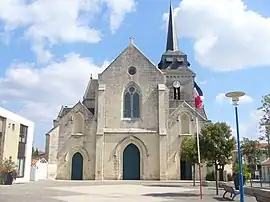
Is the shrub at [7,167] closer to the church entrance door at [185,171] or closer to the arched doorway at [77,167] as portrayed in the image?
the arched doorway at [77,167]

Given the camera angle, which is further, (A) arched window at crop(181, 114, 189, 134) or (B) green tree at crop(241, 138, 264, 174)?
(B) green tree at crop(241, 138, 264, 174)

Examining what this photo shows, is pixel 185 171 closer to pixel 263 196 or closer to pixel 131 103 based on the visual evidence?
pixel 131 103

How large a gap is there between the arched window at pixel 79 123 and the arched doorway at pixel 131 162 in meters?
6.46

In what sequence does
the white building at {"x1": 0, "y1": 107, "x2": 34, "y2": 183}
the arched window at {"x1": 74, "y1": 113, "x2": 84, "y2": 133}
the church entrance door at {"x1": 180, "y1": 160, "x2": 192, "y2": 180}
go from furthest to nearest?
the arched window at {"x1": 74, "y1": 113, "x2": 84, "y2": 133} → the church entrance door at {"x1": 180, "y1": 160, "x2": 192, "y2": 180} → the white building at {"x1": 0, "y1": 107, "x2": 34, "y2": 183}

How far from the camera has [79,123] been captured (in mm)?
46750

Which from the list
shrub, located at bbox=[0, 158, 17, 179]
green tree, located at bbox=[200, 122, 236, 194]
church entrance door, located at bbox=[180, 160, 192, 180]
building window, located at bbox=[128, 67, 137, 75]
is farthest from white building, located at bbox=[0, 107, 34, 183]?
green tree, located at bbox=[200, 122, 236, 194]

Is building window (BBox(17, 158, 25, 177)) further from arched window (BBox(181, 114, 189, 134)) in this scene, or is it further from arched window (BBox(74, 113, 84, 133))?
arched window (BBox(181, 114, 189, 134))

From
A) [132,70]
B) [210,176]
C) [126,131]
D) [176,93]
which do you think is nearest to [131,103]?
[126,131]

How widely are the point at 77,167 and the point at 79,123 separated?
5576 mm

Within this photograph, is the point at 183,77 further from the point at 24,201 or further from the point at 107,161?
the point at 24,201

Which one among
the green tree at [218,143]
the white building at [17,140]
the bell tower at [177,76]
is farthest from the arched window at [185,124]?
the green tree at [218,143]

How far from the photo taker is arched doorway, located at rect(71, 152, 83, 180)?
45.3 m

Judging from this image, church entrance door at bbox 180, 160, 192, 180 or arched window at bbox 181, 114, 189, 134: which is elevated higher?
arched window at bbox 181, 114, 189, 134

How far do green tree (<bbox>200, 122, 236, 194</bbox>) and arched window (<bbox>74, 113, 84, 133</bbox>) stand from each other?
25.2m
